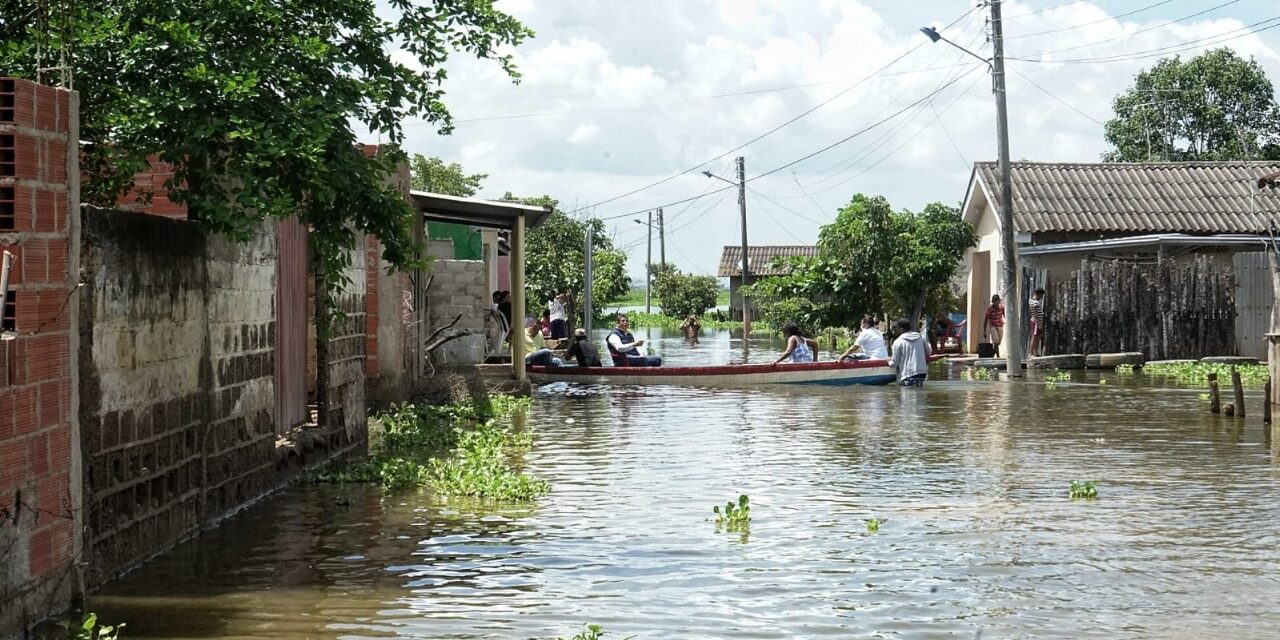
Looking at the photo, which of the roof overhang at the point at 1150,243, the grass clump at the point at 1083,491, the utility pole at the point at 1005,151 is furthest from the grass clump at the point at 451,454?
the roof overhang at the point at 1150,243

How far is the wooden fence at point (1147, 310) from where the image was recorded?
1232 inches

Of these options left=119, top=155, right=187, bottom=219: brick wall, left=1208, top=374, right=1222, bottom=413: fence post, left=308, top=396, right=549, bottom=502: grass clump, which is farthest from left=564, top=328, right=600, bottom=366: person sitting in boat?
left=119, top=155, right=187, bottom=219: brick wall

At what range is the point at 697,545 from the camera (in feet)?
34.6

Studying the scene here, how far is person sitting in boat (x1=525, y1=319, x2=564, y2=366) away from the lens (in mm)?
27328

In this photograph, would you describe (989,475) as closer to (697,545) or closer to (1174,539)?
(1174,539)

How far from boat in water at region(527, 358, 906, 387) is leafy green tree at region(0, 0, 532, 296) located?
14.9 metres

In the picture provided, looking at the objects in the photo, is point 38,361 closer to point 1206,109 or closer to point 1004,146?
point 1004,146

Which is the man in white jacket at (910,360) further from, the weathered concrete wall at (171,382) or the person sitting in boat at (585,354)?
the weathered concrete wall at (171,382)

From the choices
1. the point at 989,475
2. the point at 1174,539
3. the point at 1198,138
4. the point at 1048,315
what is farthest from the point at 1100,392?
the point at 1198,138

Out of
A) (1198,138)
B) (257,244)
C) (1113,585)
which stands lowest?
(1113,585)

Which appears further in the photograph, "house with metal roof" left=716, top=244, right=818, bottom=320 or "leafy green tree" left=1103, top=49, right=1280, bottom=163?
"house with metal roof" left=716, top=244, right=818, bottom=320

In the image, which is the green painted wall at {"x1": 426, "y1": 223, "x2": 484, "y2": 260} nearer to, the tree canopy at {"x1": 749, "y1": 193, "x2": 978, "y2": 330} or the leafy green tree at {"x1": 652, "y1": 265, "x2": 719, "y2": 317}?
the tree canopy at {"x1": 749, "y1": 193, "x2": 978, "y2": 330}

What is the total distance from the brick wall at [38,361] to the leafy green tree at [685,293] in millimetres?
73055

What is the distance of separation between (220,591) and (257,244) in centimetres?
423
